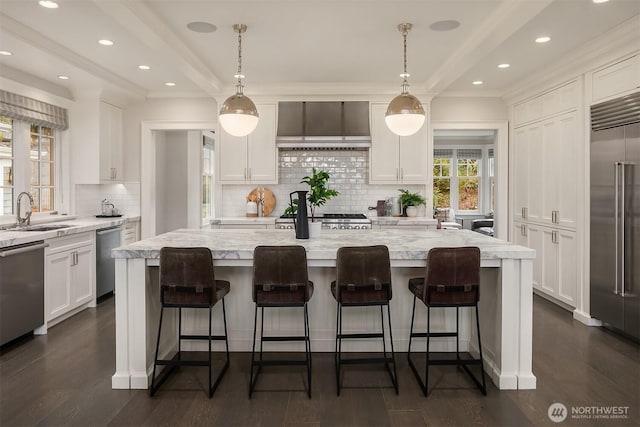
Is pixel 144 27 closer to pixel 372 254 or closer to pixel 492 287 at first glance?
pixel 372 254

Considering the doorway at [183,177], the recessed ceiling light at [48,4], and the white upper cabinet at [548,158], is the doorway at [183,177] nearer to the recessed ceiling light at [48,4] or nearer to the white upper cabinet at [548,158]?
the recessed ceiling light at [48,4]

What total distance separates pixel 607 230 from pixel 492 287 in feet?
5.68

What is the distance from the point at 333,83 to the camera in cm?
583

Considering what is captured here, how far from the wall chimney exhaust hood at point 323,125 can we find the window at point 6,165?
118 inches

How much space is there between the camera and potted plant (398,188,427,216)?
6000mm

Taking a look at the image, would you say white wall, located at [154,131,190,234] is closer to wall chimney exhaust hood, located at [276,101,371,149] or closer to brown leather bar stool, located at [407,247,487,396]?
wall chimney exhaust hood, located at [276,101,371,149]

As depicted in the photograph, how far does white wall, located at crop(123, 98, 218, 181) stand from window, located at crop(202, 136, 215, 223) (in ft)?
5.89

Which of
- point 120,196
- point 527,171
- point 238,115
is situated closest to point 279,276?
point 238,115

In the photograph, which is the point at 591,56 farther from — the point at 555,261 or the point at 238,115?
the point at 238,115

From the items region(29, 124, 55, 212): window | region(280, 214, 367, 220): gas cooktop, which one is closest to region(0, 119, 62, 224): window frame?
region(29, 124, 55, 212): window

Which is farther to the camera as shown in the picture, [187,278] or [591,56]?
[591,56]

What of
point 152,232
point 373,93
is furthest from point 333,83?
point 152,232

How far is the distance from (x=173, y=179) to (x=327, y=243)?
5552mm

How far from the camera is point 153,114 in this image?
6180 millimetres
